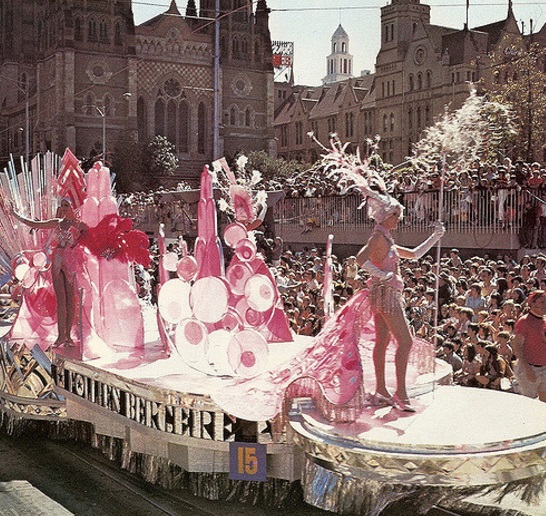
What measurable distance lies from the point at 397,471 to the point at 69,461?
3630mm

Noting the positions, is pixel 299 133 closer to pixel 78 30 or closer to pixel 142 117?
pixel 142 117

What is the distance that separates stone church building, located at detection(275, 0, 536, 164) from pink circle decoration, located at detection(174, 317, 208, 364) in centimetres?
4470

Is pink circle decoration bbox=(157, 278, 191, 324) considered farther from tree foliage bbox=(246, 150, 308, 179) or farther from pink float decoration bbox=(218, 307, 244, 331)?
tree foliage bbox=(246, 150, 308, 179)

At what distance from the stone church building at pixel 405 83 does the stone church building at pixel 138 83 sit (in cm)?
665

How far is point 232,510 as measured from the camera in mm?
6102

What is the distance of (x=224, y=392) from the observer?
235 inches

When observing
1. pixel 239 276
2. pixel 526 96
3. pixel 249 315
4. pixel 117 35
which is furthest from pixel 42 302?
pixel 117 35

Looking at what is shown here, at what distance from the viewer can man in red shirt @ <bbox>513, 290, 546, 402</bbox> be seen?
695cm

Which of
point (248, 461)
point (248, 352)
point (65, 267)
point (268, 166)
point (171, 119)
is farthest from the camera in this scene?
point (171, 119)

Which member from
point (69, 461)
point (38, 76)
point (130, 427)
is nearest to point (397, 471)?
point (130, 427)

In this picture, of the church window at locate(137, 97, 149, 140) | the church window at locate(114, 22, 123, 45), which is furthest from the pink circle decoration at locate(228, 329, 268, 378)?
the church window at locate(114, 22, 123, 45)

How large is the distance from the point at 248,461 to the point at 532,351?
8.73 ft

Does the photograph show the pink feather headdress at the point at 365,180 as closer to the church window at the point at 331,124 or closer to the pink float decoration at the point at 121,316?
the pink float decoration at the point at 121,316

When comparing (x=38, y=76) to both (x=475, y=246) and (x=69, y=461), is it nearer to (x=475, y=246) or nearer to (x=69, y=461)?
(x=475, y=246)
